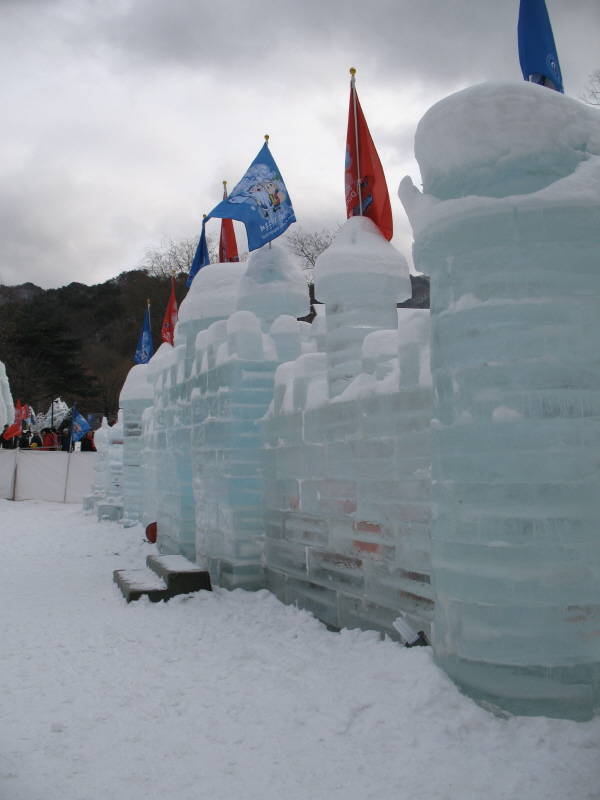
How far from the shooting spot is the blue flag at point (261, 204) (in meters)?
6.70

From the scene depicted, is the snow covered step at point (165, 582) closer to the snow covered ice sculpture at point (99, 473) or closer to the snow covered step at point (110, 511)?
the snow covered step at point (110, 511)

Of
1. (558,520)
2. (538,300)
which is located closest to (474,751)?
(558,520)

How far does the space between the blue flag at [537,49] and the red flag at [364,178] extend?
5.92ft

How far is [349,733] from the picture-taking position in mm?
3307

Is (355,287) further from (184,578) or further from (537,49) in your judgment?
(184,578)

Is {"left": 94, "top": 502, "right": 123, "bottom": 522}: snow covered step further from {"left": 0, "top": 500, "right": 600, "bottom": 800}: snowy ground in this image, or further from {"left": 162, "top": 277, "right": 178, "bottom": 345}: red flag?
{"left": 0, "top": 500, "right": 600, "bottom": 800}: snowy ground

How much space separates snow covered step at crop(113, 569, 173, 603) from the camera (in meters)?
6.50

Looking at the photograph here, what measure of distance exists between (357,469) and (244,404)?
2116 millimetres

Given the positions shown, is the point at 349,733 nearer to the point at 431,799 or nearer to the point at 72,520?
the point at 431,799

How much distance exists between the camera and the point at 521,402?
3.18 m

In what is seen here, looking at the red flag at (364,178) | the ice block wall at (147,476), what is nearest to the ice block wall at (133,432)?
the ice block wall at (147,476)

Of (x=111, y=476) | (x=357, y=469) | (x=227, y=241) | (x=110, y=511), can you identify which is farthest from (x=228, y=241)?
(x=111, y=476)

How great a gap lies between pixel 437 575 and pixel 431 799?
3.41 feet

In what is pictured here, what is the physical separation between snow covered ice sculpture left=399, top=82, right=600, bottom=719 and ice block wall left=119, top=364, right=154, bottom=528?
35.6ft
